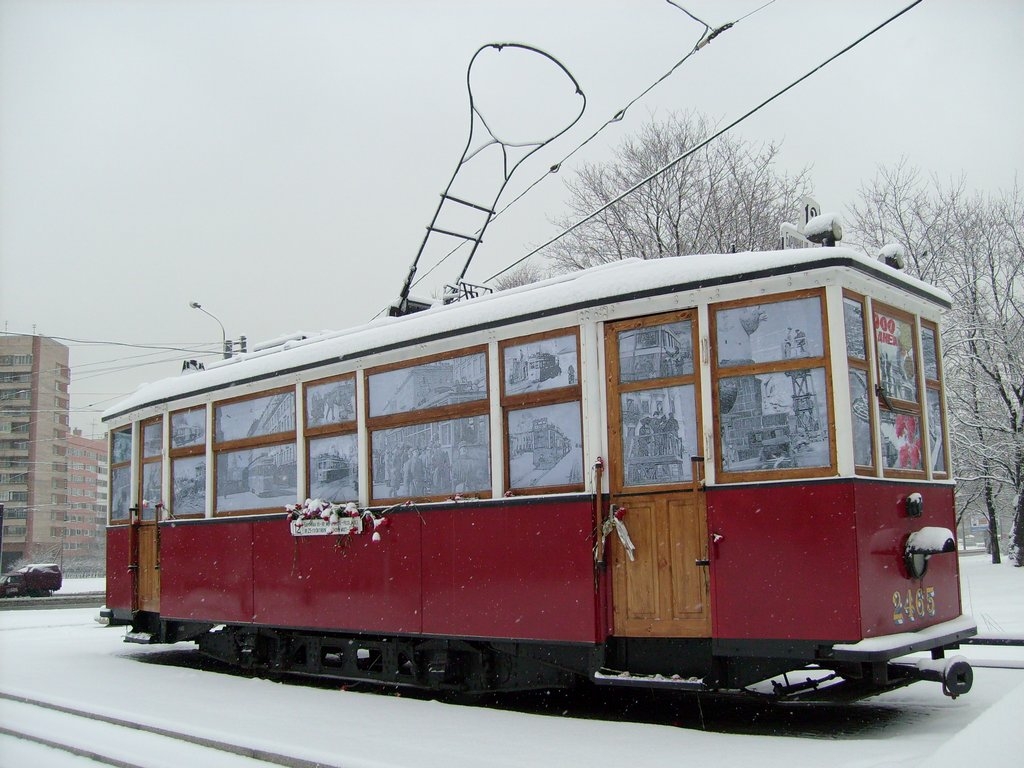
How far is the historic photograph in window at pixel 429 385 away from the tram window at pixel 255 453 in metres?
1.29

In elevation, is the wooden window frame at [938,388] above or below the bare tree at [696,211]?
below

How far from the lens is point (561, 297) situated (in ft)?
23.4

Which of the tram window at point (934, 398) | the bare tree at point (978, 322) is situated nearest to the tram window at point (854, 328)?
the tram window at point (934, 398)

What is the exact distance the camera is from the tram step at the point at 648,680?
6191mm

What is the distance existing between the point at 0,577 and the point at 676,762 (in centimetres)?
2947

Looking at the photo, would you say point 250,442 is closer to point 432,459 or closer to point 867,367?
point 432,459

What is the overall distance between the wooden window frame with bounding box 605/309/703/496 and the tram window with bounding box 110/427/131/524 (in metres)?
7.25

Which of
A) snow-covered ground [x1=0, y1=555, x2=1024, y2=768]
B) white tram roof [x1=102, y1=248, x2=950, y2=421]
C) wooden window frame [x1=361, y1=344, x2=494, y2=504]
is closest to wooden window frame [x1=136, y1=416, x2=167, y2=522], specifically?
white tram roof [x1=102, y1=248, x2=950, y2=421]

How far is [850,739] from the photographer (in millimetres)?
5883

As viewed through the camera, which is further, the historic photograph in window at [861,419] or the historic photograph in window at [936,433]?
the historic photograph in window at [936,433]

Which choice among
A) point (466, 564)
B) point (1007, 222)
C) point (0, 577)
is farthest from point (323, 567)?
point (0, 577)

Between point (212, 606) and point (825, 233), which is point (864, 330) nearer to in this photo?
point (825, 233)

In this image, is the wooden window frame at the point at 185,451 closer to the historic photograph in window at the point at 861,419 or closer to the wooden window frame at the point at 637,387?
the wooden window frame at the point at 637,387

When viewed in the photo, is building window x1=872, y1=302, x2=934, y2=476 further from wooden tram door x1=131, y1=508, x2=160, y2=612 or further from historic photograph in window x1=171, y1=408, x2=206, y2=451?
wooden tram door x1=131, y1=508, x2=160, y2=612
